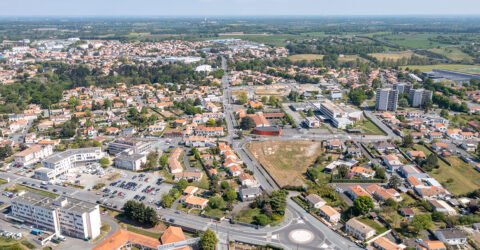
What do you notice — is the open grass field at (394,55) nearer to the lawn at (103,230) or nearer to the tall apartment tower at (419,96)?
the tall apartment tower at (419,96)

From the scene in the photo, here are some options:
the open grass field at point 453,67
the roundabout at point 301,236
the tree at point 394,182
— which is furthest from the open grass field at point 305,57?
the roundabout at point 301,236

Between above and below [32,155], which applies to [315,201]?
below

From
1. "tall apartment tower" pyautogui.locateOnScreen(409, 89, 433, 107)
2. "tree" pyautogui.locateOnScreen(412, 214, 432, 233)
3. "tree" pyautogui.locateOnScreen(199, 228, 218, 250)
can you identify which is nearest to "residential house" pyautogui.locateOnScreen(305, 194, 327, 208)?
"tree" pyautogui.locateOnScreen(412, 214, 432, 233)

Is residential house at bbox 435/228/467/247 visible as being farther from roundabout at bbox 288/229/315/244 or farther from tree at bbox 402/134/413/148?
tree at bbox 402/134/413/148

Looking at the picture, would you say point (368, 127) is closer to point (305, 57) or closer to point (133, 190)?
point (133, 190)

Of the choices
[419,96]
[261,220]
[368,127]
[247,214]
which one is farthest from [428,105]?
[261,220]

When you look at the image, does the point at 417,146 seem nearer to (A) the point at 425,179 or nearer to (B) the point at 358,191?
(A) the point at 425,179
